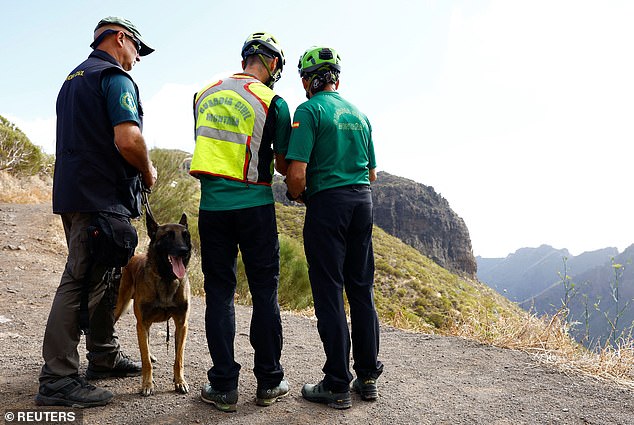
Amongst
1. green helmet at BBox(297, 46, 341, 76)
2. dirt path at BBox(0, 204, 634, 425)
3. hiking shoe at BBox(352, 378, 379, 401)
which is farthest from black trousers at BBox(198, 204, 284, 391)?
green helmet at BBox(297, 46, 341, 76)

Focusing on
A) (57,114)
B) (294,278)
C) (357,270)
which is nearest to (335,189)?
(357,270)

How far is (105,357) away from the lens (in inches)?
145

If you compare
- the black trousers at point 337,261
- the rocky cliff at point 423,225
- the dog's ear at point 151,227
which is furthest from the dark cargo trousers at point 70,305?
the rocky cliff at point 423,225

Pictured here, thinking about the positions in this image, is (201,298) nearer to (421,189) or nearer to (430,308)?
(430,308)

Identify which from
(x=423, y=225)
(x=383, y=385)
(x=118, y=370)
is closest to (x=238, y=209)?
(x=118, y=370)

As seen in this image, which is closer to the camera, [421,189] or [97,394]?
[97,394]

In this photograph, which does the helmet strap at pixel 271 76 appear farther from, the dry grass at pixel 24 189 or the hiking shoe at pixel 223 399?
the dry grass at pixel 24 189

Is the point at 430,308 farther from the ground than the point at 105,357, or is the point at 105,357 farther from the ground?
the point at 105,357

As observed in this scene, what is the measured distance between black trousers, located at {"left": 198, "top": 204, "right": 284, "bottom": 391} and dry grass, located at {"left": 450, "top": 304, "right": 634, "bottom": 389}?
3.27 m

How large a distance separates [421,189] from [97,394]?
123214 mm

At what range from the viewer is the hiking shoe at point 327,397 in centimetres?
348

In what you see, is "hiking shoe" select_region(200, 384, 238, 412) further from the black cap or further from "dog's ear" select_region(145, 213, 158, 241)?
the black cap

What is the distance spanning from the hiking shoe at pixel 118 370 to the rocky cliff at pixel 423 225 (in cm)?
10729

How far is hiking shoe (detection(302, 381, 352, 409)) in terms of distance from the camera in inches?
137
